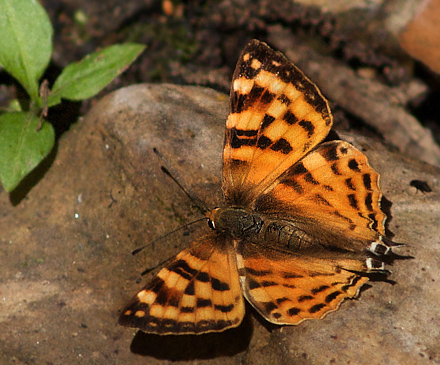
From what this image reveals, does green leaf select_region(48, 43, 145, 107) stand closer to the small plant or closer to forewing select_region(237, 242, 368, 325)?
the small plant

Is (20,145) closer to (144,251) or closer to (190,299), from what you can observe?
(144,251)

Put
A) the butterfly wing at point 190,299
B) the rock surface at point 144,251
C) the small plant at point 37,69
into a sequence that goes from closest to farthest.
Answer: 1. the butterfly wing at point 190,299
2. the rock surface at point 144,251
3. the small plant at point 37,69

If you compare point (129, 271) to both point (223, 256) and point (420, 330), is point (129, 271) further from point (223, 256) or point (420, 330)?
point (420, 330)

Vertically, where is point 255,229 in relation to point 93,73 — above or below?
above

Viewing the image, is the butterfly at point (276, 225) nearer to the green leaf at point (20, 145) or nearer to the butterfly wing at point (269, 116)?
the butterfly wing at point (269, 116)

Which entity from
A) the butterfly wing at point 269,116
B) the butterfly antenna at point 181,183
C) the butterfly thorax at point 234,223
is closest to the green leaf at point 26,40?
the butterfly antenna at point 181,183

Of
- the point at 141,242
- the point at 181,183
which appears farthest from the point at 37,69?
the point at 141,242
